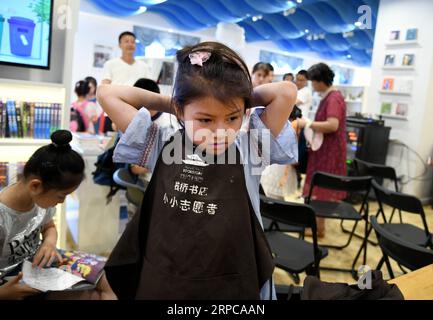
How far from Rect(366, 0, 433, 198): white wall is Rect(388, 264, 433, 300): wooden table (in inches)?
147

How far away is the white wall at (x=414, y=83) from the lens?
171 inches

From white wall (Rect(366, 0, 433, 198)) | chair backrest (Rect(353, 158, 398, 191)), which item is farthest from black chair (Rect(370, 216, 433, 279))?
white wall (Rect(366, 0, 433, 198))

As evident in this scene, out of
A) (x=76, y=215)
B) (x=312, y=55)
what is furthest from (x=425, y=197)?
(x=312, y=55)

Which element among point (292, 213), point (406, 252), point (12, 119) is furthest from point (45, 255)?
point (406, 252)

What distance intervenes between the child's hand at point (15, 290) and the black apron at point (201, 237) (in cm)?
65

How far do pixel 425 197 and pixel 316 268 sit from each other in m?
Result: 3.68

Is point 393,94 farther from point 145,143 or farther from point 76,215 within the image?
point 145,143

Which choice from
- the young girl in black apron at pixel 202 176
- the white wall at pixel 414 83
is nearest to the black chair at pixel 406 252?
the young girl in black apron at pixel 202 176

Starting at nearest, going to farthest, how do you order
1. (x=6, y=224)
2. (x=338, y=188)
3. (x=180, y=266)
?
1. (x=180, y=266)
2. (x=6, y=224)
3. (x=338, y=188)

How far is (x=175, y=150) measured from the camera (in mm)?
776

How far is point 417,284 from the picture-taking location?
123cm

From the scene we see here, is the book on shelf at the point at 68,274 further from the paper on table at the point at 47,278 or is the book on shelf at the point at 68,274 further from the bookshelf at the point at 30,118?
the bookshelf at the point at 30,118

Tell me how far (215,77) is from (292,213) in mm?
1412

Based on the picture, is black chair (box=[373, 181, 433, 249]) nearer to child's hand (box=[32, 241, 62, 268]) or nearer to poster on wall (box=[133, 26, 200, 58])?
child's hand (box=[32, 241, 62, 268])
